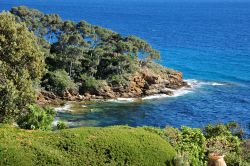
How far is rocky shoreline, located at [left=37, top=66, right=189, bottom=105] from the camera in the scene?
68956 mm

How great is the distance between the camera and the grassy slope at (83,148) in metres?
24.0

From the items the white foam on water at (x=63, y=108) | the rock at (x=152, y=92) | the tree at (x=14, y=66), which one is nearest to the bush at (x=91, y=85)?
the white foam on water at (x=63, y=108)

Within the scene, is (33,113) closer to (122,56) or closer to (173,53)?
(122,56)

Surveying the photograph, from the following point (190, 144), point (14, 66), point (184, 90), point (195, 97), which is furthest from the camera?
point (184, 90)

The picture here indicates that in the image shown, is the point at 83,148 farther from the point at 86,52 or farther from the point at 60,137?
the point at 86,52

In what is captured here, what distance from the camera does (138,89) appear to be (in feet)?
248

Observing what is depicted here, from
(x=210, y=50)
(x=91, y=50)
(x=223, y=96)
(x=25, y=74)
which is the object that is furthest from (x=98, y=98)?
(x=210, y=50)

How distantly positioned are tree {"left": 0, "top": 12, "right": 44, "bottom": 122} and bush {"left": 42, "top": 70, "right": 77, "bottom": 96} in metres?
33.7

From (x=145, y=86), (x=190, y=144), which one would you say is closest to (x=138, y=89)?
(x=145, y=86)

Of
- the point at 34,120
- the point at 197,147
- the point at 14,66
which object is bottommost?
the point at 197,147

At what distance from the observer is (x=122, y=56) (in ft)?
252

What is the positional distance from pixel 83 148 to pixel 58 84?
149 feet

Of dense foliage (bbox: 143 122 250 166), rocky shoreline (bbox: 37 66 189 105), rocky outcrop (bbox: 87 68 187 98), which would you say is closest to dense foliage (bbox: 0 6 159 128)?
rocky shoreline (bbox: 37 66 189 105)

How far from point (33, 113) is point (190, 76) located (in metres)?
62.1
